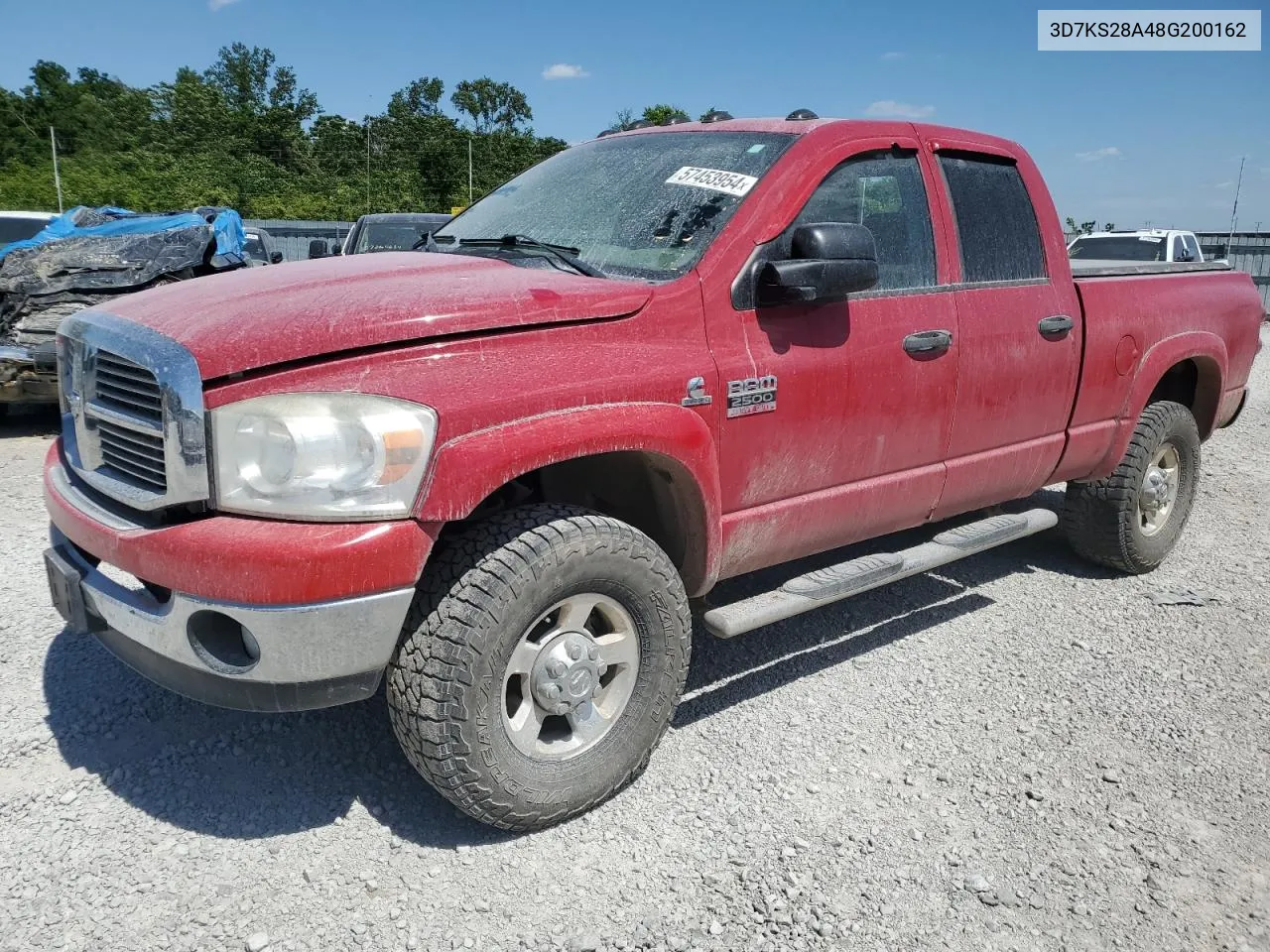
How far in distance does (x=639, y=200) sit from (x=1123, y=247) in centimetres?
1397

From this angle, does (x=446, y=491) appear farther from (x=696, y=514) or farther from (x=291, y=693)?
(x=696, y=514)

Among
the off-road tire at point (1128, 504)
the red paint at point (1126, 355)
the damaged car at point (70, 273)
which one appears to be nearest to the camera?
the red paint at point (1126, 355)

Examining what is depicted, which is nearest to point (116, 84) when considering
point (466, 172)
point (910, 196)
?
point (466, 172)

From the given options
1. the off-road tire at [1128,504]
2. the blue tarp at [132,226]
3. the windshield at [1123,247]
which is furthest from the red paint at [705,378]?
the windshield at [1123,247]

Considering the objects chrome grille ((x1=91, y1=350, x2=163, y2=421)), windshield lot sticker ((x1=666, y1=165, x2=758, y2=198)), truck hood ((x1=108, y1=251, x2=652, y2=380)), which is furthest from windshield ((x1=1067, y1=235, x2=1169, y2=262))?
chrome grille ((x1=91, y1=350, x2=163, y2=421))

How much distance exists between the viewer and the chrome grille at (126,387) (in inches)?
95.5

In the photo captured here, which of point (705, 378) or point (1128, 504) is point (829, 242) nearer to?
point (705, 378)

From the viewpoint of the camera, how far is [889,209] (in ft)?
12.0

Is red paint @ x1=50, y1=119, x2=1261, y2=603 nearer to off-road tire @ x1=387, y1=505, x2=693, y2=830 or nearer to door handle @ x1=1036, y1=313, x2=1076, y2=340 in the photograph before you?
door handle @ x1=1036, y1=313, x2=1076, y2=340

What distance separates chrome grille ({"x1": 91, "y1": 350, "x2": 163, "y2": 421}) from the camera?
243cm

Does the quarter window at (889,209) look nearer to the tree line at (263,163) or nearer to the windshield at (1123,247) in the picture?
the windshield at (1123,247)

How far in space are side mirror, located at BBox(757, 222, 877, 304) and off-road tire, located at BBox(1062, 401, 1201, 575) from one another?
244 cm

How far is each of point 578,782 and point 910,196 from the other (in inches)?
97.7

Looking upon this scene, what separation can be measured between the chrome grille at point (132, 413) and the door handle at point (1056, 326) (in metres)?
3.26
